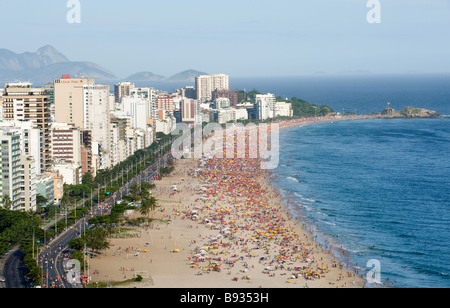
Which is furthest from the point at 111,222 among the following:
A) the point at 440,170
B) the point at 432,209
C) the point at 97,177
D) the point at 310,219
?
the point at 440,170

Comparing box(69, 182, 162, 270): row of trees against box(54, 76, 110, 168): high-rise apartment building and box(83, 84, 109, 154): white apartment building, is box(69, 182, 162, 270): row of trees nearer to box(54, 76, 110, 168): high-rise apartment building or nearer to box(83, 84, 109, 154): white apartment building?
box(83, 84, 109, 154): white apartment building

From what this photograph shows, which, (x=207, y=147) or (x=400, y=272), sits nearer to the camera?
(x=400, y=272)

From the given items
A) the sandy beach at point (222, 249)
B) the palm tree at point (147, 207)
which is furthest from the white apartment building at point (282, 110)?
the palm tree at point (147, 207)

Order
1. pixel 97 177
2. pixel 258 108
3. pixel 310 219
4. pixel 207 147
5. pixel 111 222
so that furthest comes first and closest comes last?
pixel 258 108 → pixel 207 147 → pixel 97 177 → pixel 310 219 → pixel 111 222

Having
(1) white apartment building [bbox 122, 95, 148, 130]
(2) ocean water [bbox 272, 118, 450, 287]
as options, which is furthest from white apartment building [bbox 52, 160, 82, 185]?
(1) white apartment building [bbox 122, 95, 148, 130]

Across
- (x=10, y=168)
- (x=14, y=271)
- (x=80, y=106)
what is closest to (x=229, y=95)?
(x=80, y=106)
